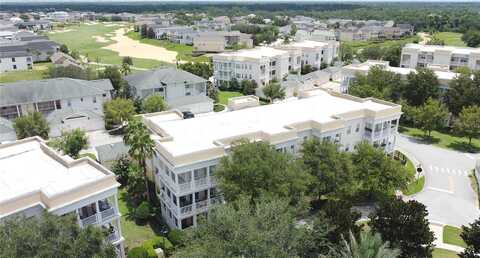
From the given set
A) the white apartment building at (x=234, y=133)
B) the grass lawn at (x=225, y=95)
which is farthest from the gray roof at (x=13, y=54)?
the white apartment building at (x=234, y=133)

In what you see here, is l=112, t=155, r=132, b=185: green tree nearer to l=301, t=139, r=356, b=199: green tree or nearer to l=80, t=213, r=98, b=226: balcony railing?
l=80, t=213, r=98, b=226: balcony railing

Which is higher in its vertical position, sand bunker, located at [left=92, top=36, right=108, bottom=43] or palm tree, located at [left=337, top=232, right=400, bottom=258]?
sand bunker, located at [left=92, top=36, right=108, bottom=43]

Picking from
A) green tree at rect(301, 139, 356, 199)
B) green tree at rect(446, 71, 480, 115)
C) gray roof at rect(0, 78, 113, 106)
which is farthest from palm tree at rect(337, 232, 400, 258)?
gray roof at rect(0, 78, 113, 106)

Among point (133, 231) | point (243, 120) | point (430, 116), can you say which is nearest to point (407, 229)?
point (243, 120)

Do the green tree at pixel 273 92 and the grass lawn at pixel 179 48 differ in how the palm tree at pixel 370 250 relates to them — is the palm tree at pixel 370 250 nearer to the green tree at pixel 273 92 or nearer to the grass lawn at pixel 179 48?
the green tree at pixel 273 92

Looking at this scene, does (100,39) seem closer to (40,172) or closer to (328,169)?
(40,172)
